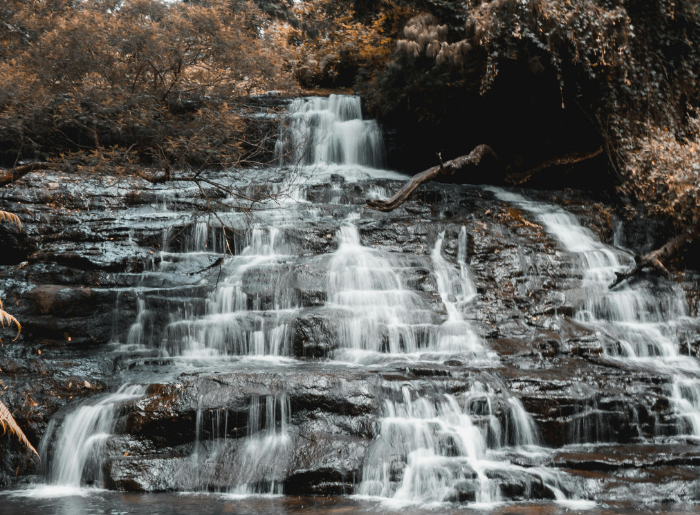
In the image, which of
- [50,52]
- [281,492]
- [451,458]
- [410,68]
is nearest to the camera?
[281,492]

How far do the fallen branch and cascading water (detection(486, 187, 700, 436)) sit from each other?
215 centimetres

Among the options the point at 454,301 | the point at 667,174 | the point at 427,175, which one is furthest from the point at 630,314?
the point at 427,175

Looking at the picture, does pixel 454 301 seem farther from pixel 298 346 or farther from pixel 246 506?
pixel 246 506

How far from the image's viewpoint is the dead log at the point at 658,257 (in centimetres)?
845

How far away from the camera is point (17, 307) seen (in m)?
Answer: 6.91

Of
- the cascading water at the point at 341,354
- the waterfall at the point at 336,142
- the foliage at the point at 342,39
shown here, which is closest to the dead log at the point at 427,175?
the cascading water at the point at 341,354

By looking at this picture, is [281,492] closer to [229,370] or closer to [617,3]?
[229,370]

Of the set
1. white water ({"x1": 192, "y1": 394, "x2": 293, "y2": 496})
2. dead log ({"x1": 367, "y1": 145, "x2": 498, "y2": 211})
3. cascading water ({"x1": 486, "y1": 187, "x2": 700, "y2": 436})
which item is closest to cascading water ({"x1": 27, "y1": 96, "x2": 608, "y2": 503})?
white water ({"x1": 192, "y1": 394, "x2": 293, "y2": 496})

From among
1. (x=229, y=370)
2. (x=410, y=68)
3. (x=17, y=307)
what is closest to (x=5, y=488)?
(x=229, y=370)

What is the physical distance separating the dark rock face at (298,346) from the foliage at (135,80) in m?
1.08

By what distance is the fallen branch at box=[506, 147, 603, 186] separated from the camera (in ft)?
39.1

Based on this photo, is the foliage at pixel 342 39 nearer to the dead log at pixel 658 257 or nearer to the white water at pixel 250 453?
the dead log at pixel 658 257

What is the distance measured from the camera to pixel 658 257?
890 centimetres

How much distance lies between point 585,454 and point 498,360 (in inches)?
69.2
